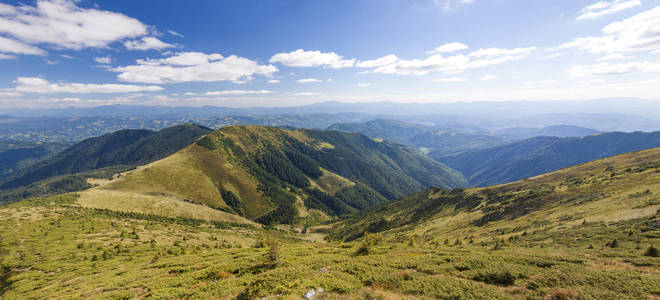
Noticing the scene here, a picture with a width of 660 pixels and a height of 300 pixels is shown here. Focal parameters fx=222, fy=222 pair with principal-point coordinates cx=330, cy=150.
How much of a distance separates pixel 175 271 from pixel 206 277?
10.4 m

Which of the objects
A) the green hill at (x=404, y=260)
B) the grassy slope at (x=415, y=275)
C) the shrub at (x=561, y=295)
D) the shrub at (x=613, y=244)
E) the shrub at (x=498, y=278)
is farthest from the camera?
the shrub at (x=613, y=244)

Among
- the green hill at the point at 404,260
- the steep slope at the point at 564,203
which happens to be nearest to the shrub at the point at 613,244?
the green hill at the point at 404,260

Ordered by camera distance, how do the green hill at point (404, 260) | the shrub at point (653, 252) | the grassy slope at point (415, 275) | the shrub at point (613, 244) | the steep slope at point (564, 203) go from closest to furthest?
1. the grassy slope at point (415, 275)
2. the green hill at point (404, 260)
3. the shrub at point (653, 252)
4. the shrub at point (613, 244)
5. the steep slope at point (564, 203)

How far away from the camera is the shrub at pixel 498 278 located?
71.8ft

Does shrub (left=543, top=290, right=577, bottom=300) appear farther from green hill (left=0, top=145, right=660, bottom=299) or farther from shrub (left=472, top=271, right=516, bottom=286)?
shrub (left=472, top=271, right=516, bottom=286)

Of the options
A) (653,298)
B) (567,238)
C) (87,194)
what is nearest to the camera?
(653,298)

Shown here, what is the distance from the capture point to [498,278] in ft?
73.3

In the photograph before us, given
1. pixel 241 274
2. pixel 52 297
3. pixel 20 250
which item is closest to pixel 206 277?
pixel 241 274

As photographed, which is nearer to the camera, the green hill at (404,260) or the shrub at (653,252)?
the green hill at (404,260)

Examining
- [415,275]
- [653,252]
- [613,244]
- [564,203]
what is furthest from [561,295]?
[564,203]

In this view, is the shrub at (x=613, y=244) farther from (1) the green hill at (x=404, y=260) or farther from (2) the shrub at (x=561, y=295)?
(2) the shrub at (x=561, y=295)

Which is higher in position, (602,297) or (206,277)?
(602,297)

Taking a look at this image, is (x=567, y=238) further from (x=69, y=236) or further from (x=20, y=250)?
(x=69, y=236)

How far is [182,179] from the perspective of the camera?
200m
